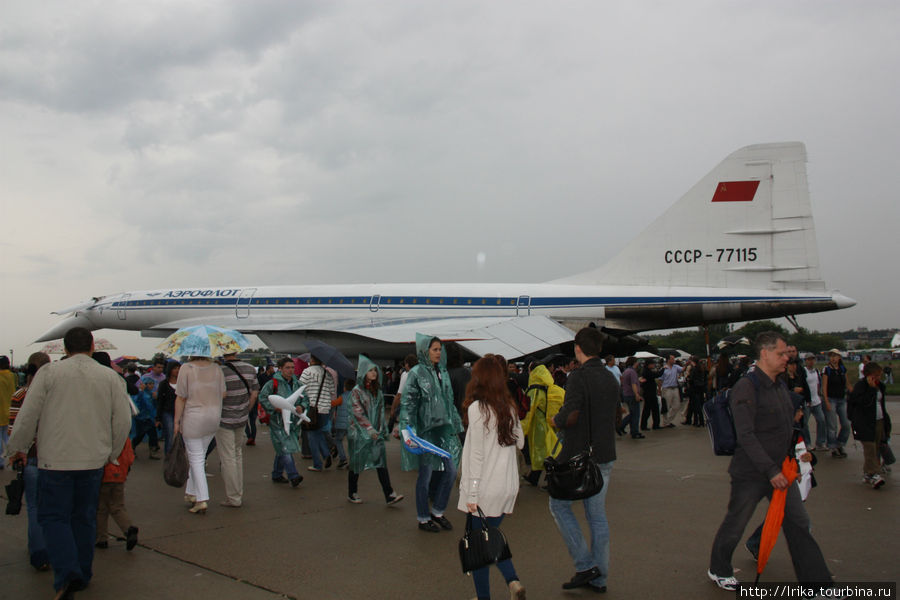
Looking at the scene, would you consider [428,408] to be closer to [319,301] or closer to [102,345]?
[102,345]

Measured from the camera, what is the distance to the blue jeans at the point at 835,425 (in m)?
9.71

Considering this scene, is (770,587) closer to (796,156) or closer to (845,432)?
(845,432)

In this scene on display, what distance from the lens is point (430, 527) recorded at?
579cm

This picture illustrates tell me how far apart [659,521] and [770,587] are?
175 centimetres

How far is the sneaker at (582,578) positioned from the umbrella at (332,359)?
13.6 feet

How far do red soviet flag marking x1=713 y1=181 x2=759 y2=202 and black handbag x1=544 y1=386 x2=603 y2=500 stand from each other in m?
13.9

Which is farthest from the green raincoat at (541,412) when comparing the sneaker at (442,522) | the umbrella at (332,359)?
the umbrella at (332,359)

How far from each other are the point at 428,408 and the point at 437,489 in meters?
0.80

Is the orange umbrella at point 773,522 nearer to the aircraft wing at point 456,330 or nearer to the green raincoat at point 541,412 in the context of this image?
the green raincoat at point 541,412

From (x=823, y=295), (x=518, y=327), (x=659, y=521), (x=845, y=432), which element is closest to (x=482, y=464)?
(x=659, y=521)

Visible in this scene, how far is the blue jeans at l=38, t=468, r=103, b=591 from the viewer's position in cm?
411

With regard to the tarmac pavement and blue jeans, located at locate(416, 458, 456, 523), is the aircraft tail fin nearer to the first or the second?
the tarmac pavement

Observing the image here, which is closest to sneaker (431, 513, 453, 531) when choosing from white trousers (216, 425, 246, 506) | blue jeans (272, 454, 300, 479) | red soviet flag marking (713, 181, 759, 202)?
white trousers (216, 425, 246, 506)

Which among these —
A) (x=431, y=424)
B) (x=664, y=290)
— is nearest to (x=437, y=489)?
(x=431, y=424)
